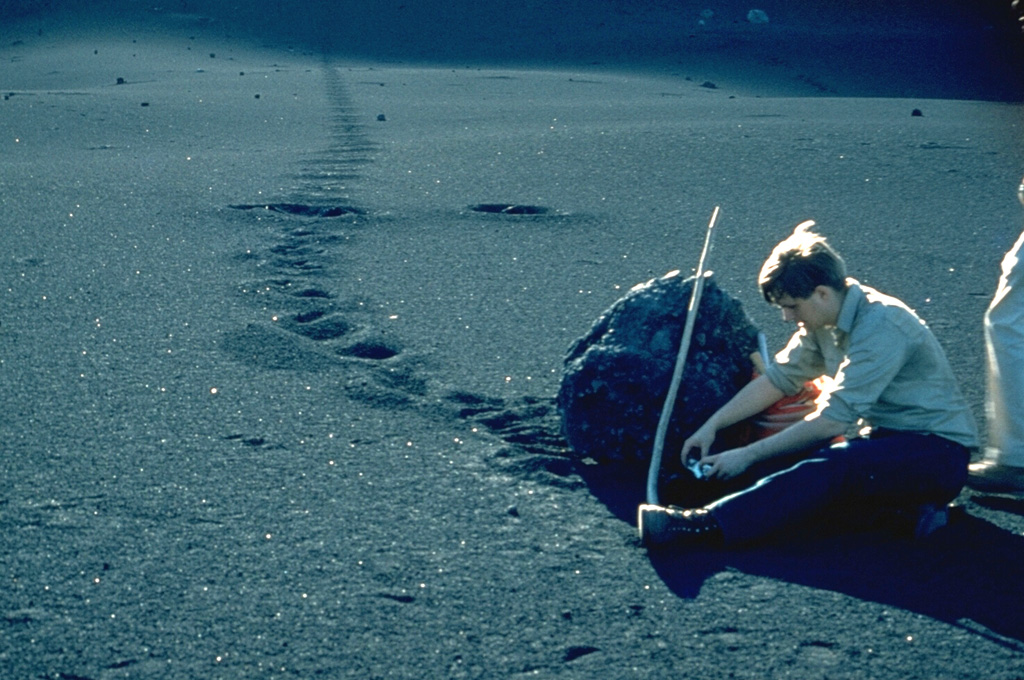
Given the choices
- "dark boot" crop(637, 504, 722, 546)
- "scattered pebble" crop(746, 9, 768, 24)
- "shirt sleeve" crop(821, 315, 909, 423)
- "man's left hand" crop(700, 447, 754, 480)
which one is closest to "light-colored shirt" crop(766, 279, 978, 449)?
"shirt sleeve" crop(821, 315, 909, 423)

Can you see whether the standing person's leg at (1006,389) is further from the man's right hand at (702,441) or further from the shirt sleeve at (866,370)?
the man's right hand at (702,441)

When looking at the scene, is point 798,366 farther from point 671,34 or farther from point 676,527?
point 671,34

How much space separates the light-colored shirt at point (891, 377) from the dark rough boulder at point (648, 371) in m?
0.51

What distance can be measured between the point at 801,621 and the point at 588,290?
129 inches

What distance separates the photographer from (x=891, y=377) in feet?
12.0

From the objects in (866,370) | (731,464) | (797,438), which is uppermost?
(866,370)

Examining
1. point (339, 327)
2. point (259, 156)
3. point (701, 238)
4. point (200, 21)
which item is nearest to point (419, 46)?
point (200, 21)

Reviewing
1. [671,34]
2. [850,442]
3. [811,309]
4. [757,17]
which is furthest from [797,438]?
[757,17]

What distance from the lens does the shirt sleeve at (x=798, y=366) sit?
395 cm

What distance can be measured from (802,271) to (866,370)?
1.15 feet

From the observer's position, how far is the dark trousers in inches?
142

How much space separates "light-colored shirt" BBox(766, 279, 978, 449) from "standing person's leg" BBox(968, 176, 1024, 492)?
0.33 meters

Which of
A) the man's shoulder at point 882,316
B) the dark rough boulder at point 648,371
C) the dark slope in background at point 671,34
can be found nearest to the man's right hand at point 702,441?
the dark rough boulder at point 648,371

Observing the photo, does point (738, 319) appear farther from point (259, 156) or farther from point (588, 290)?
point (259, 156)
